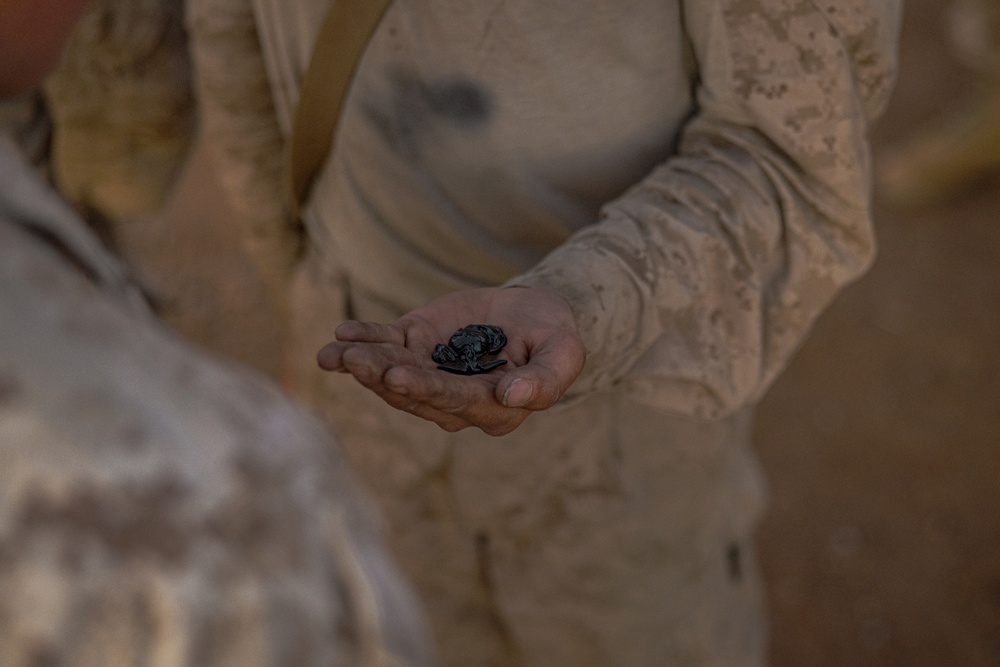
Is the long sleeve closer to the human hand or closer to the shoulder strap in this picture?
the human hand

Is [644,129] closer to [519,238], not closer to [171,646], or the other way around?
[519,238]

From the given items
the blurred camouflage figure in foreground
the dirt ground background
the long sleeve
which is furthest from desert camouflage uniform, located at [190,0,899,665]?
the dirt ground background

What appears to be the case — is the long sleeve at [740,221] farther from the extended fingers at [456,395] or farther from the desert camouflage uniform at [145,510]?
the desert camouflage uniform at [145,510]

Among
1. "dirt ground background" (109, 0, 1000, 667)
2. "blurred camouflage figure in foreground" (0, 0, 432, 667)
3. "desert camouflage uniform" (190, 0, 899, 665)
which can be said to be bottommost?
"dirt ground background" (109, 0, 1000, 667)

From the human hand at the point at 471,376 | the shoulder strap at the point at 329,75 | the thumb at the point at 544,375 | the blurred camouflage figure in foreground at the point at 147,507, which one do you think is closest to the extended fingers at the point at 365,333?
the human hand at the point at 471,376

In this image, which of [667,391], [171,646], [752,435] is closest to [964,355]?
[752,435]

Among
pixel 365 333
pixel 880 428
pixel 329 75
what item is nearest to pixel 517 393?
pixel 365 333

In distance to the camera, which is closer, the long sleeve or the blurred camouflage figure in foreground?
the blurred camouflage figure in foreground
